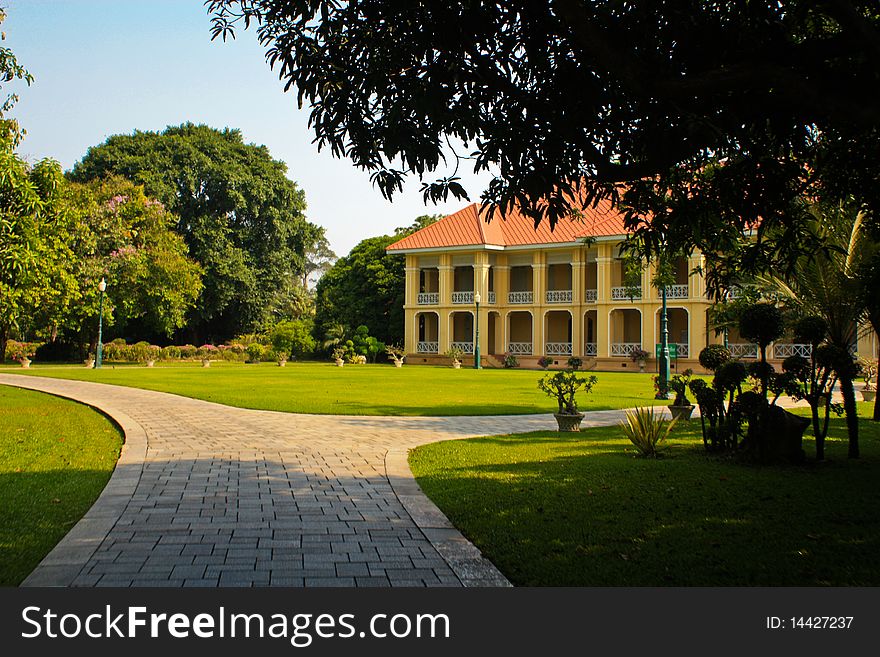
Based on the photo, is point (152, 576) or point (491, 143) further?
point (491, 143)

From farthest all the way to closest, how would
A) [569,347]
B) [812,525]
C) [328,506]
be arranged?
[569,347] < [328,506] < [812,525]

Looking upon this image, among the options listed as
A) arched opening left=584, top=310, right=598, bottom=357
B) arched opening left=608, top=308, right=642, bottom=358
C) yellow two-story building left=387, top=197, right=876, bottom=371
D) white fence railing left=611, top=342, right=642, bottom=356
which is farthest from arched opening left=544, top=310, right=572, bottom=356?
white fence railing left=611, top=342, right=642, bottom=356

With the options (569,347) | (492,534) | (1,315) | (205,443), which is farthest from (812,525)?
(569,347)

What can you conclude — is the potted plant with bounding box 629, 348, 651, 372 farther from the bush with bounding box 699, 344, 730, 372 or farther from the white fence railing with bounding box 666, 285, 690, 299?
the bush with bounding box 699, 344, 730, 372

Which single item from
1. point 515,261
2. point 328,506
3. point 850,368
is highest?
point 515,261

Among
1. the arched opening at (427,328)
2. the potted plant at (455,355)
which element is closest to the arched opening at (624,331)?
the potted plant at (455,355)

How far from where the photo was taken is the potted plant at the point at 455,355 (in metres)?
42.9

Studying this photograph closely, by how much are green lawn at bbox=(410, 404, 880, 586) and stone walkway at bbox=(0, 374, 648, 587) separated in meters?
0.40

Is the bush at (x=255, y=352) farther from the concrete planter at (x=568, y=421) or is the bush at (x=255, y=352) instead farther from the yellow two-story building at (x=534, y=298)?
the concrete planter at (x=568, y=421)

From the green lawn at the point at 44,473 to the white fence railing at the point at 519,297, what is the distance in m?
32.7

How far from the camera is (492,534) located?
5734 mm

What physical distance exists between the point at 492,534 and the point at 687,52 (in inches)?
170

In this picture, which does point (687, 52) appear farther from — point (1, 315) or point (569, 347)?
point (569, 347)
